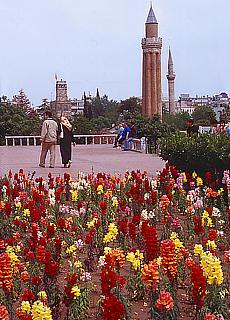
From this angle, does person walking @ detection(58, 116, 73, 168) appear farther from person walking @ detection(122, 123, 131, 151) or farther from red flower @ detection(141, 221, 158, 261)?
red flower @ detection(141, 221, 158, 261)

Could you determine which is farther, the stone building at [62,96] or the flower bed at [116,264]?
the stone building at [62,96]

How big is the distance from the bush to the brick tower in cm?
4044

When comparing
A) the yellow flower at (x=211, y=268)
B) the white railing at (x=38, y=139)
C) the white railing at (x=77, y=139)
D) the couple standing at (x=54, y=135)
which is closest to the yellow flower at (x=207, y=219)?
the yellow flower at (x=211, y=268)

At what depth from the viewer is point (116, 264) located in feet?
13.7

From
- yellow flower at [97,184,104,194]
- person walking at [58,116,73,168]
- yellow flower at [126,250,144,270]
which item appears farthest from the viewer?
person walking at [58,116,73,168]

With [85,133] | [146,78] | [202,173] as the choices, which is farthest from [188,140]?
[146,78]

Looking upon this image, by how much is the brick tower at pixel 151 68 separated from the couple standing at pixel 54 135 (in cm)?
3529

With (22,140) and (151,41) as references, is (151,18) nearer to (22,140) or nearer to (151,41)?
(151,41)

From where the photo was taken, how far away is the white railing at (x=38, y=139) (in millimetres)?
33875

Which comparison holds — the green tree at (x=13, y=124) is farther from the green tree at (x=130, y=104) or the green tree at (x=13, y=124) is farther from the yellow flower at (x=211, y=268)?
the yellow flower at (x=211, y=268)

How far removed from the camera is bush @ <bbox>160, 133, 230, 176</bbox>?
9.26 meters

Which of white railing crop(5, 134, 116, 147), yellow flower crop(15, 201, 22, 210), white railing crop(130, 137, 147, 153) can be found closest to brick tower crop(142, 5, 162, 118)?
white railing crop(5, 134, 116, 147)

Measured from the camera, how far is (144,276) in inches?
138

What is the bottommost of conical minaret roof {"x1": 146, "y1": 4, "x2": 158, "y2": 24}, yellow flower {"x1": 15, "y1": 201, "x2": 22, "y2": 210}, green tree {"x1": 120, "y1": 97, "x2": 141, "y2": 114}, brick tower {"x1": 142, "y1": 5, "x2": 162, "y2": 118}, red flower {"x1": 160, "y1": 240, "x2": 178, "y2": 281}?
yellow flower {"x1": 15, "y1": 201, "x2": 22, "y2": 210}
